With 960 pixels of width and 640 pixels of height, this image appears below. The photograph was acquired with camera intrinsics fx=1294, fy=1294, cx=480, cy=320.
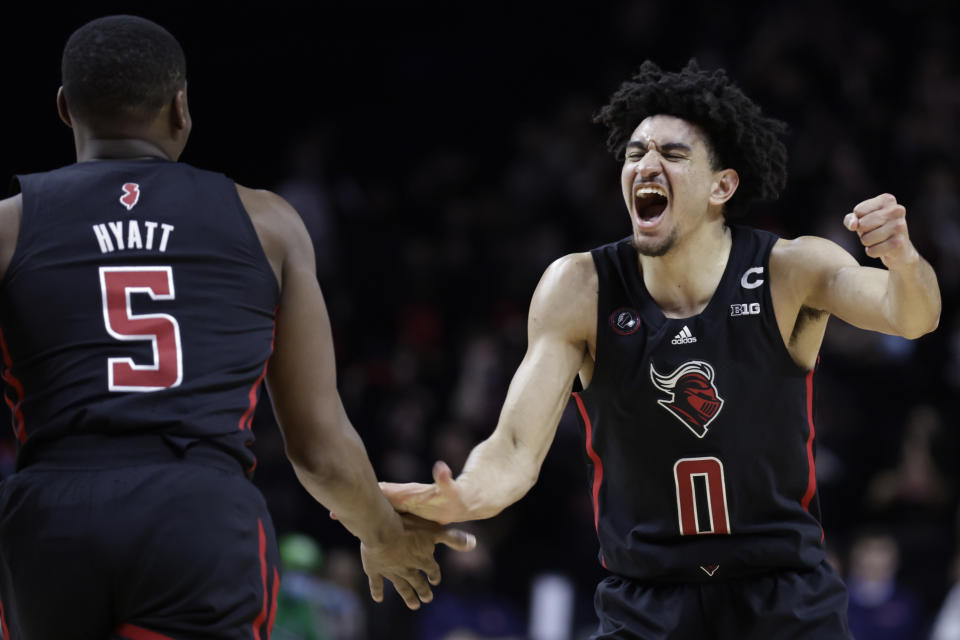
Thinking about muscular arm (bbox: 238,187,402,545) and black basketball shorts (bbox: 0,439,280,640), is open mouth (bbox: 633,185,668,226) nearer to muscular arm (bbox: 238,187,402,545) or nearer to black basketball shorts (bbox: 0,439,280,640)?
muscular arm (bbox: 238,187,402,545)

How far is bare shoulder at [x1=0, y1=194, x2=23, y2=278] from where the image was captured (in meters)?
3.11

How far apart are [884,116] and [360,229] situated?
4876 mm

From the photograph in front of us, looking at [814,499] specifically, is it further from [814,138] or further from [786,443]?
[814,138]

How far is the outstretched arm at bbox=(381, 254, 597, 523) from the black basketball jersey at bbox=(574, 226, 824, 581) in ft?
0.38

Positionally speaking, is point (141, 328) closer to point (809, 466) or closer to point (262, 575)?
point (262, 575)

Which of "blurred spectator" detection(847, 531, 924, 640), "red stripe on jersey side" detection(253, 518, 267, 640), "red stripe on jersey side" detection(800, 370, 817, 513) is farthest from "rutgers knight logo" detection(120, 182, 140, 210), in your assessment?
"blurred spectator" detection(847, 531, 924, 640)

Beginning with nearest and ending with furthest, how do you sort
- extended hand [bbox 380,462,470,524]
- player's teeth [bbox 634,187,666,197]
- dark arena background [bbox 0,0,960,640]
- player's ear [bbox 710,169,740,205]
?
extended hand [bbox 380,462,470,524] < player's teeth [bbox 634,187,666,197] < player's ear [bbox 710,169,740,205] < dark arena background [bbox 0,0,960,640]

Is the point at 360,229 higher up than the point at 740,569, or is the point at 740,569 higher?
the point at 360,229

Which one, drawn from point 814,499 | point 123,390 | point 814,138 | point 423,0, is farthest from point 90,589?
point 423,0

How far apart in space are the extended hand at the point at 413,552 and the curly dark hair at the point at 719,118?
1636mm

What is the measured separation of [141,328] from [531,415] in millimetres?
1660

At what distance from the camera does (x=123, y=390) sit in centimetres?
303

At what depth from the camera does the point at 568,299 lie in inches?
179

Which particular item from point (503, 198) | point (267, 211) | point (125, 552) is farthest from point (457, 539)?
point (503, 198)
